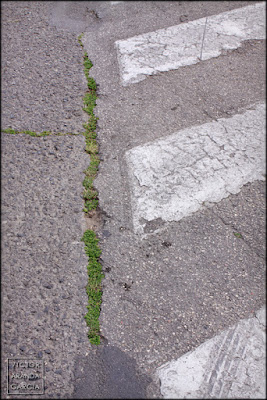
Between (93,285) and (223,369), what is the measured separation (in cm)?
85

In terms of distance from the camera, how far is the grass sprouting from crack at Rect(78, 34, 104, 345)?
6.13ft

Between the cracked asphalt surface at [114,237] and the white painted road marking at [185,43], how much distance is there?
14cm

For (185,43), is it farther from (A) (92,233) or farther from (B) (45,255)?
(B) (45,255)

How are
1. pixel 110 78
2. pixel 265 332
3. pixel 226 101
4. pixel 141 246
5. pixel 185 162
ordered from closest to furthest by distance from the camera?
pixel 265 332
pixel 141 246
pixel 185 162
pixel 226 101
pixel 110 78

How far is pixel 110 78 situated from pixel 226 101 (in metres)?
1.18

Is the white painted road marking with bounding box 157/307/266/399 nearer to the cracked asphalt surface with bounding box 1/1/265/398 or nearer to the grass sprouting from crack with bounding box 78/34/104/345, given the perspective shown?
the cracked asphalt surface with bounding box 1/1/265/398

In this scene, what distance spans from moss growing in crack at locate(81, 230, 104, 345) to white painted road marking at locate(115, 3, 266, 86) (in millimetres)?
1819

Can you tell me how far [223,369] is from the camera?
173 cm

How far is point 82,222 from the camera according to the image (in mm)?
2287

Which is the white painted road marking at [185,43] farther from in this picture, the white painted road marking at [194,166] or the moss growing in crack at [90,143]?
the white painted road marking at [194,166]

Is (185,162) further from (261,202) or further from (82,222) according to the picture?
(82,222)

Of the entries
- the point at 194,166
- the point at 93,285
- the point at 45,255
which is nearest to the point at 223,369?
the point at 93,285

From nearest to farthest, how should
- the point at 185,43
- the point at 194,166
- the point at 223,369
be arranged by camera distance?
the point at 223,369
the point at 194,166
the point at 185,43

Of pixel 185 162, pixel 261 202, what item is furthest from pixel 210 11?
pixel 261 202
